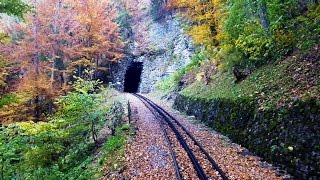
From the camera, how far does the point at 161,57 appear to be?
40188 millimetres

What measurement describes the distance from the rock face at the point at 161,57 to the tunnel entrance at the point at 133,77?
3.45 ft

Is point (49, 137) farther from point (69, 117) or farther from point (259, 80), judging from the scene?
point (259, 80)

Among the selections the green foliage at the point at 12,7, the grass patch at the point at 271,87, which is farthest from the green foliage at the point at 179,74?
the green foliage at the point at 12,7

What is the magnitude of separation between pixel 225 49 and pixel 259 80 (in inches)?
163

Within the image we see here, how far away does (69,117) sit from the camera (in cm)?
1276

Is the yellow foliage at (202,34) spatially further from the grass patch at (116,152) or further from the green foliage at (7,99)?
the green foliage at (7,99)

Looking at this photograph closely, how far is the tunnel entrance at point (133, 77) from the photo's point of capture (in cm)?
4181

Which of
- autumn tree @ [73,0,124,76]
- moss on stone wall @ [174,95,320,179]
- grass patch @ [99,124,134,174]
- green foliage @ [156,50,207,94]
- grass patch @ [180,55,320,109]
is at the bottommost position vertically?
grass patch @ [99,124,134,174]

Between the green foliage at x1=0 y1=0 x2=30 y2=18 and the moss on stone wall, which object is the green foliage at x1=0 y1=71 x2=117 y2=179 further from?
the moss on stone wall

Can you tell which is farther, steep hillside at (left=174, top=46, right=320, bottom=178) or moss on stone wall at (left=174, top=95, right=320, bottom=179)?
steep hillside at (left=174, top=46, right=320, bottom=178)

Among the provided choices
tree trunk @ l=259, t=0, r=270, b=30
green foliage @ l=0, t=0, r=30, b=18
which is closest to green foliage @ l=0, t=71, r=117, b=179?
green foliage @ l=0, t=0, r=30, b=18

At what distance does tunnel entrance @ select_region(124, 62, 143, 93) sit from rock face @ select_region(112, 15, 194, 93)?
1.05 metres

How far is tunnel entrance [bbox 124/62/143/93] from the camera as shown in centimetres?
4181

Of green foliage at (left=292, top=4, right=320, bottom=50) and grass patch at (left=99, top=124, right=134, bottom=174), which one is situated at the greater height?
green foliage at (left=292, top=4, right=320, bottom=50)
